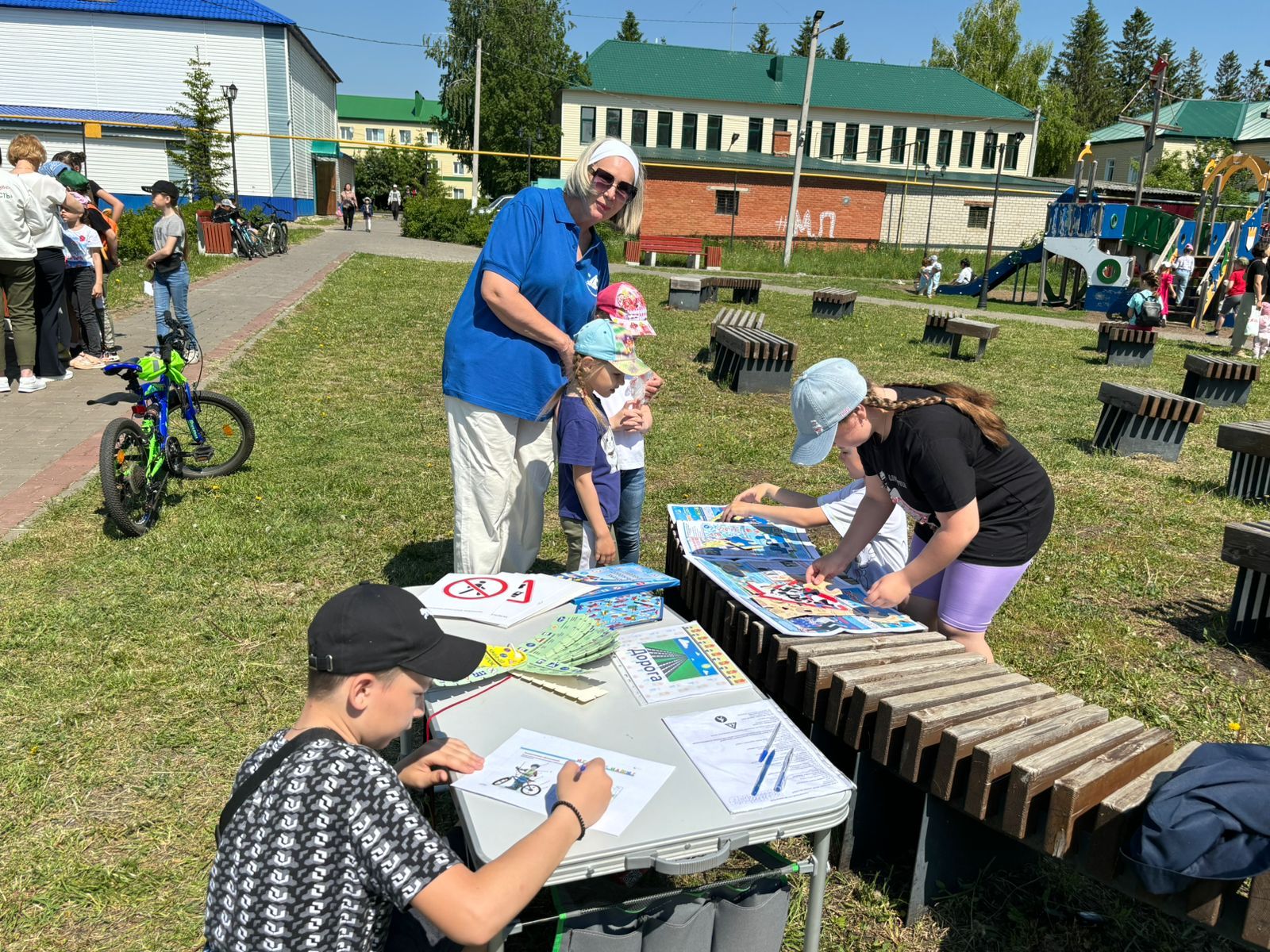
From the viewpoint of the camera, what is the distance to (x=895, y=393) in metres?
3.13

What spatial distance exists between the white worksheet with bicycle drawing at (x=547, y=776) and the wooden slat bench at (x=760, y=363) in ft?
25.5

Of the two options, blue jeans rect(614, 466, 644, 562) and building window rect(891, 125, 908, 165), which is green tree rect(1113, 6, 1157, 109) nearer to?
building window rect(891, 125, 908, 165)

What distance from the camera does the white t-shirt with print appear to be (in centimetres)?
377

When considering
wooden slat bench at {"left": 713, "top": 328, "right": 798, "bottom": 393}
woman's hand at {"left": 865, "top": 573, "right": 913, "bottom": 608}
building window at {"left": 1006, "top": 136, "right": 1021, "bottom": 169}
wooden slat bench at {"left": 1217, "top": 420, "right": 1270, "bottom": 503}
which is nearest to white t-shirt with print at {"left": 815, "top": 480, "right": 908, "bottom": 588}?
woman's hand at {"left": 865, "top": 573, "right": 913, "bottom": 608}

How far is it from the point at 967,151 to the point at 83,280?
49338 millimetres

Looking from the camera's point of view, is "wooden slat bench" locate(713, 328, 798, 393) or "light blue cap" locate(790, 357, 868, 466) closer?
"light blue cap" locate(790, 357, 868, 466)

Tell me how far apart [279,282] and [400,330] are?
5465mm

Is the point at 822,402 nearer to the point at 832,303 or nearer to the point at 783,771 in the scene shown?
the point at 783,771

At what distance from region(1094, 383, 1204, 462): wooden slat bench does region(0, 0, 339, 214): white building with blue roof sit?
34895 mm

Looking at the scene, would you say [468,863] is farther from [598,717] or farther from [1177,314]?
[1177,314]

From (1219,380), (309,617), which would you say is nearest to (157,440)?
(309,617)

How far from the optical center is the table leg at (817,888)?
6.88 feet

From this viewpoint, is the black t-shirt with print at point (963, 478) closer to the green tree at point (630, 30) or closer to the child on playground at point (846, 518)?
the child on playground at point (846, 518)

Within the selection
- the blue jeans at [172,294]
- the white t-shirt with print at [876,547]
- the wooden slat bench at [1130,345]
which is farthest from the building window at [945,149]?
the white t-shirt with print at [876,547]
